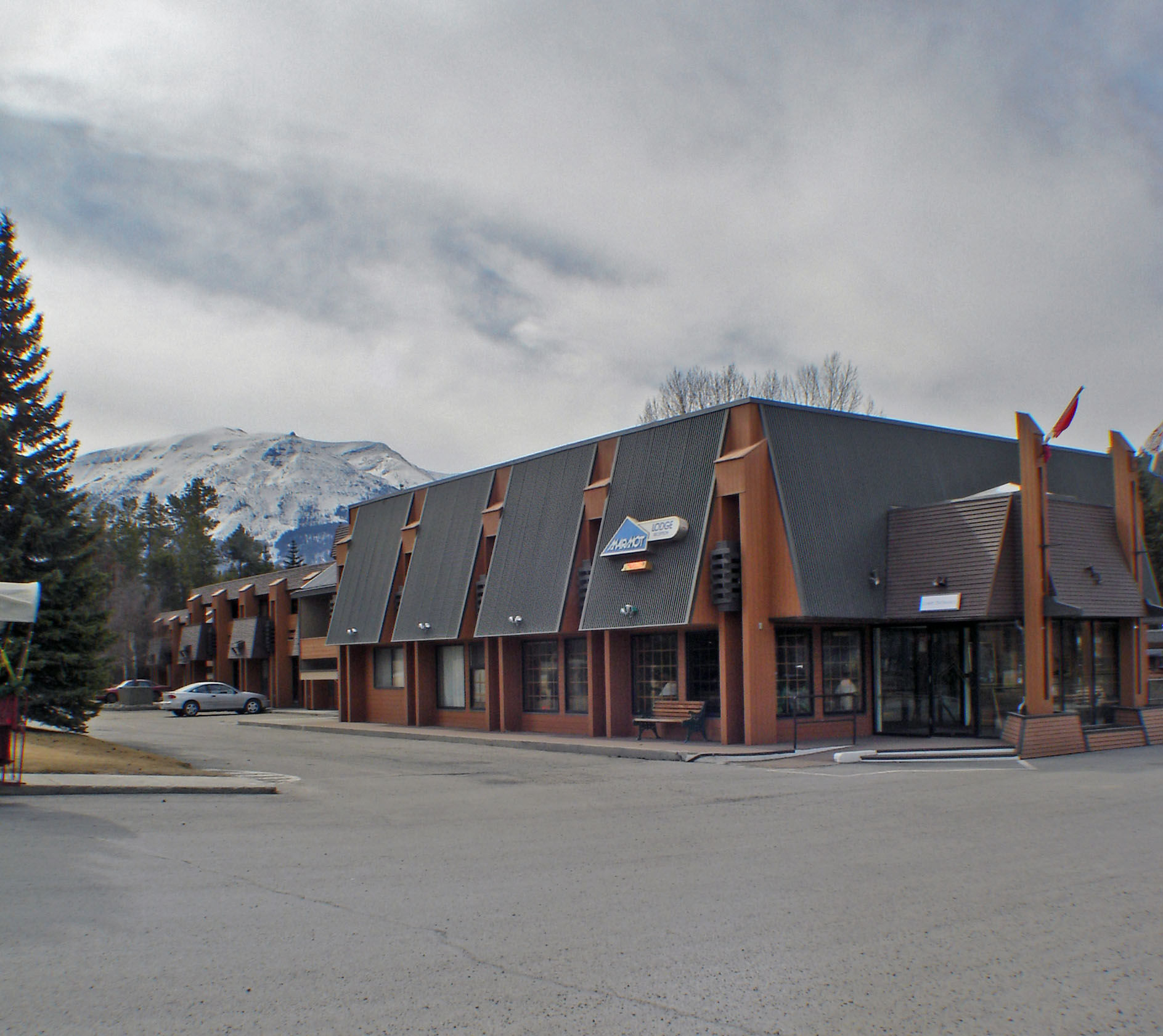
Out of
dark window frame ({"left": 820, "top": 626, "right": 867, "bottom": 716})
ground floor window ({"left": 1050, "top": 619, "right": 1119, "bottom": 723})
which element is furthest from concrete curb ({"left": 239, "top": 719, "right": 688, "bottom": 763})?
ground floor window ({"left": 1050, "top": 619, "right": 1119, "bottom": 723})

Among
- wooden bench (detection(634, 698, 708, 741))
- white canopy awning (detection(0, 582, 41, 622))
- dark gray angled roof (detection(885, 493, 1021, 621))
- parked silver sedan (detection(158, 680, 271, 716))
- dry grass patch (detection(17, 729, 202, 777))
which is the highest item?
dark gray angled roof (detection(885, 493, 1021, 621))

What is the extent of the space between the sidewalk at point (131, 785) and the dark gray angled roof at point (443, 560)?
13796mm

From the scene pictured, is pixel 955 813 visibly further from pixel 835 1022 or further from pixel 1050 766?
pixel 835 1022

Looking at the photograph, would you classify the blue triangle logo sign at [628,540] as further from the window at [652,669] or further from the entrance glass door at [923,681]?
the entrance glass door at [923,681]

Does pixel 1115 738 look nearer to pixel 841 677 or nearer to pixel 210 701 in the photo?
pixel 841 677

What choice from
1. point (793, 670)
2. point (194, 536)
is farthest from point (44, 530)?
point (194, 536)

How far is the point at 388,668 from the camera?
36.3 metres

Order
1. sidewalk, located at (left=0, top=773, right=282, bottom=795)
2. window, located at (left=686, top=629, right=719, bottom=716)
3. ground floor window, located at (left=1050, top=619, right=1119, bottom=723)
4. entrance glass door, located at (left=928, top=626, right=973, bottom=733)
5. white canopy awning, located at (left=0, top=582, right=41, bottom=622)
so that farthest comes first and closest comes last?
1. window, located at (left=686, top=629, right=719, bottom=716)
2. entrance glass door, located at (left=928, top=626, right=973, bottom=733)
3. ground floor window, located at (left=1050, top=619, right=1119, bottom=723)
4. white canopy awning, located at (left=0, top=582, right=41, bottom=622)
5. sidewalk, located at (left=0, top=773, right=282, bottom=795)

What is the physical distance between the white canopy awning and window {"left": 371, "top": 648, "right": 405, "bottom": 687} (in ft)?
65.0

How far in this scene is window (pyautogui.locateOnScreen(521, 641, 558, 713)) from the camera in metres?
28.1

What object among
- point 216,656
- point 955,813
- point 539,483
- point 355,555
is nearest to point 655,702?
point 539,483

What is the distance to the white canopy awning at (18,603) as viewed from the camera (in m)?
15.4

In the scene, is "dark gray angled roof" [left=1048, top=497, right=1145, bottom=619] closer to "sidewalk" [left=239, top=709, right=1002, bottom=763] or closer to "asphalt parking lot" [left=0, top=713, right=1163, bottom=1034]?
"sidewalk" [left=239, top=709, right=1002, bottom=763]

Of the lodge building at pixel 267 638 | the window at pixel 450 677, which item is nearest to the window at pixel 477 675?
the window at pixel 450 677
